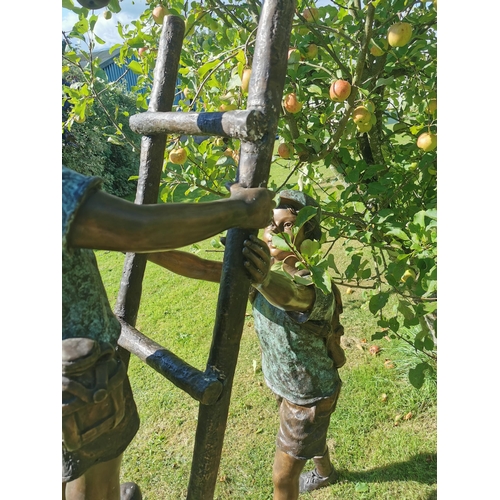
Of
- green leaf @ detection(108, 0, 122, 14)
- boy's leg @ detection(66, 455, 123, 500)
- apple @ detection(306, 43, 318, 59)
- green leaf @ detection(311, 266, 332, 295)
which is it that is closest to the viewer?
boy's leg @ detection(66, 455, 123, 500)

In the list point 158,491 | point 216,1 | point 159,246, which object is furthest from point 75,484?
point 216,1

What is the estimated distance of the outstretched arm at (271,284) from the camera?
137cm

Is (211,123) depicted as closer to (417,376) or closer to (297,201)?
(297,201)

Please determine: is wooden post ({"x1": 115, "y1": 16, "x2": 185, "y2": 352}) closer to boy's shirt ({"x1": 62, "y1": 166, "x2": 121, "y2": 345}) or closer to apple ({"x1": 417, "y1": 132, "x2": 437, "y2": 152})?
boy's shirt ({"x1": 62, "y1": 166, "x2": 121, "y2": 345})

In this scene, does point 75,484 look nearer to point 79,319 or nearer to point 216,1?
point 79,319

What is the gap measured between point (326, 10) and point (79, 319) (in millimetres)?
2208

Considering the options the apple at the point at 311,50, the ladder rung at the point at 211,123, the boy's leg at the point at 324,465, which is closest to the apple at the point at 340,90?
the apple at the point at 311,50

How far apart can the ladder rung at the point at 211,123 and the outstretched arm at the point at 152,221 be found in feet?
0.59

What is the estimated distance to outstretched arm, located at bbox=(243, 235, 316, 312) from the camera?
137 cm

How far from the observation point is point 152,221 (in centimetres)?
113

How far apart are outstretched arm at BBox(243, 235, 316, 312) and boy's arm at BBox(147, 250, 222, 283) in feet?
1.52

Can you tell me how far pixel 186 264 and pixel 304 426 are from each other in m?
Answer: 1.09

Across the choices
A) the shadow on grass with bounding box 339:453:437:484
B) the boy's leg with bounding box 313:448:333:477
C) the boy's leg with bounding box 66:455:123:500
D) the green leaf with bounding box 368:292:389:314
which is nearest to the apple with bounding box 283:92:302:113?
the green leaf with bounding box 368:292:389:314

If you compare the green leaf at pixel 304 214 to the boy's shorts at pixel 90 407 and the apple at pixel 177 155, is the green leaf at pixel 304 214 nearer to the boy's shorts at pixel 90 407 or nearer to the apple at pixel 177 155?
the boy's shorts at pixel 90 407
